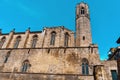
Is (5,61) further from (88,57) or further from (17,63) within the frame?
(88,57)

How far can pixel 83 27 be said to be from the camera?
28453 mm

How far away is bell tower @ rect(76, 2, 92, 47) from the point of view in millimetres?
26663

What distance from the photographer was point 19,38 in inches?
1190

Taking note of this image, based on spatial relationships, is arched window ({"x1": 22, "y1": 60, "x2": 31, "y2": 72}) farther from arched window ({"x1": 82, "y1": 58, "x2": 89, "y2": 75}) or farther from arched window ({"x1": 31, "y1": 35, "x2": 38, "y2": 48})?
arched window ({"x1": 82, "y1": 58, "x2": 89, "y2": 75})

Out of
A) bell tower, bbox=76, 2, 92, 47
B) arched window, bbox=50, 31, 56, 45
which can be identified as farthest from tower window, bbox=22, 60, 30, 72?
bell tower, bbox=76, 2, 92, 47

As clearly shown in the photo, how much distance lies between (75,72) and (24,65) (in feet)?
26.0

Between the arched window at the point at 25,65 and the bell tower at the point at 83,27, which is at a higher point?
the bell tower at the point at 83,27

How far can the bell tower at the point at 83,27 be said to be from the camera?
2666 cm

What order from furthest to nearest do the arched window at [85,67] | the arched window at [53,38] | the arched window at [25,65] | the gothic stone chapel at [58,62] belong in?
the arched window at [53,38], the arched window at [25,65], the arched window at [85,67], the gothic stone chapel at [58,62]

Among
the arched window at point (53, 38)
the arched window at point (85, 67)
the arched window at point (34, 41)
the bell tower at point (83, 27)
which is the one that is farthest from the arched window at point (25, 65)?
the bell tower at point (83, 27)

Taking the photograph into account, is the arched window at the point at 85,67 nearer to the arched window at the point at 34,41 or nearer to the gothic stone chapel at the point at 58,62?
the gothic stone chapel at the point at 58,62

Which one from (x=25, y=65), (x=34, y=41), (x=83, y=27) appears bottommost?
(x=25, y=65)

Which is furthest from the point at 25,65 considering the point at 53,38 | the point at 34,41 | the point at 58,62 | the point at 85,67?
the point at 85,67

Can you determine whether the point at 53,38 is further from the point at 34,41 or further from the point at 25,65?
the point at 25,65
